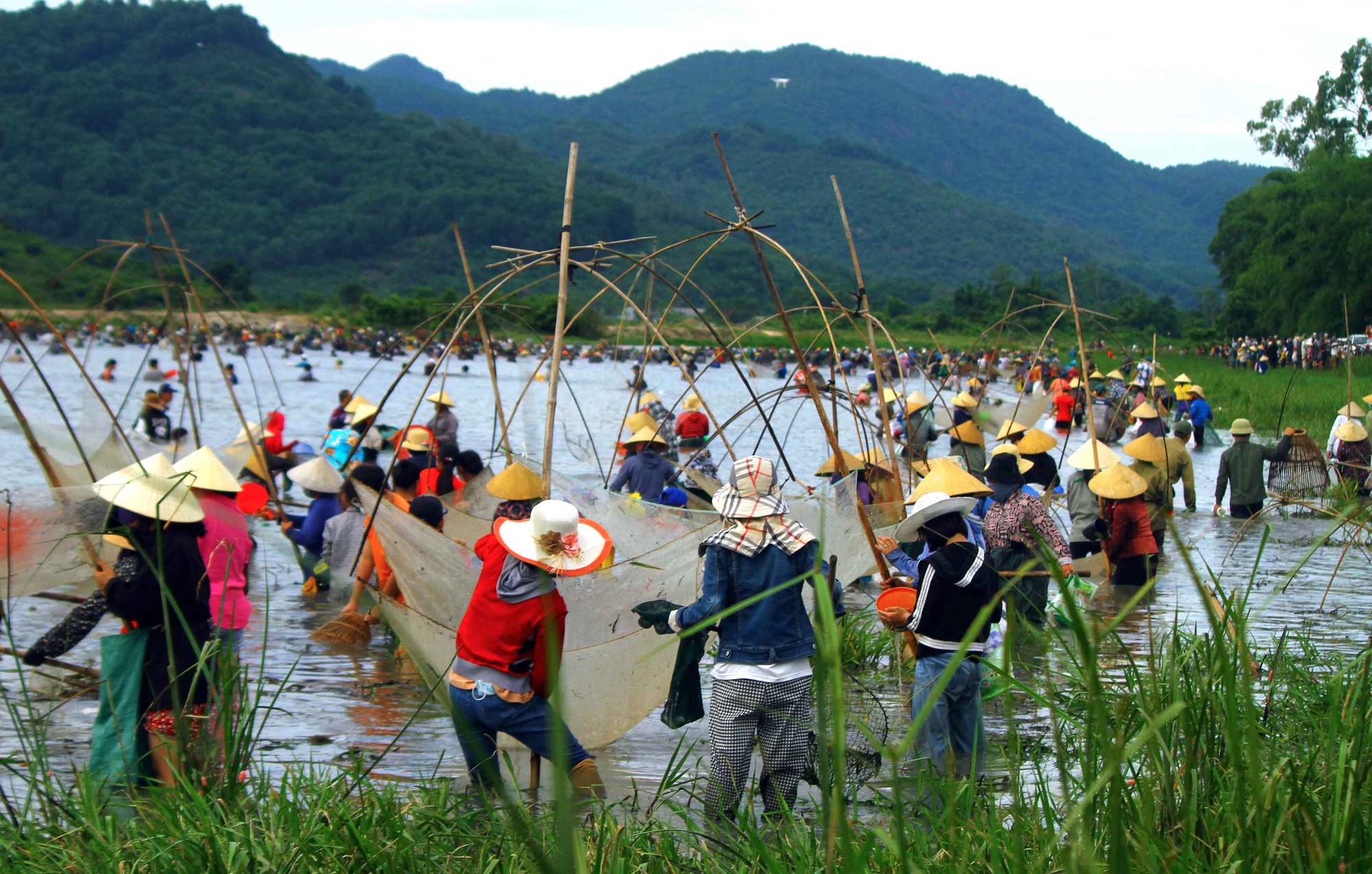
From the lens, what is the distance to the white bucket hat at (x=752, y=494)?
3.87 meters

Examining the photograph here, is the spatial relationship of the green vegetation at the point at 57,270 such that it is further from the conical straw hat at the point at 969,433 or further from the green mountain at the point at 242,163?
the conical straw hat at the point at 969,433

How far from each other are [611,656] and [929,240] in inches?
5972

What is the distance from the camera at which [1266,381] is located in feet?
91.7

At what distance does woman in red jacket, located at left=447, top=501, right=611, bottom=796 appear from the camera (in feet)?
12.9

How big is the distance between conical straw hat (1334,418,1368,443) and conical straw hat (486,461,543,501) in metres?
7.81

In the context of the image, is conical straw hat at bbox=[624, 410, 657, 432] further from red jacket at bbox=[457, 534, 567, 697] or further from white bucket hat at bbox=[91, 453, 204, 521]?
white bucket hat at bbox=[91, 453, 204, 521]

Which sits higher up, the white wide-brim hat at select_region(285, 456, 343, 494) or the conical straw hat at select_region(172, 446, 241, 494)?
the conical straw hat at select_region(172, 446, 241, 494)

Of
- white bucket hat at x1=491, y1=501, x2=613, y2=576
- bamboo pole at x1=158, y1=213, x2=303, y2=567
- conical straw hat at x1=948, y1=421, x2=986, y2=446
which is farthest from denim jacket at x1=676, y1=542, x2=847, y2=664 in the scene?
conical straw hat at x1=948, y1=421, x2=986, y2=446

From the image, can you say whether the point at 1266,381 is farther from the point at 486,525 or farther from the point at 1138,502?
the point at 486,525

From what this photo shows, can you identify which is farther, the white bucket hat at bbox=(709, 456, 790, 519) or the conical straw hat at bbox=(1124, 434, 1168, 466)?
the conical straw hat at bbox=(1124, 434, 1168, 466)

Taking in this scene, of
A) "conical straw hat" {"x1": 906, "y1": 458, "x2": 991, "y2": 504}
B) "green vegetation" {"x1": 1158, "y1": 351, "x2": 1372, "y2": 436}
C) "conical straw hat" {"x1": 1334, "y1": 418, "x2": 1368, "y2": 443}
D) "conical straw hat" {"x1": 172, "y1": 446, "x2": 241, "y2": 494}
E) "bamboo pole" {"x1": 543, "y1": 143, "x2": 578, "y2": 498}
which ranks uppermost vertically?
"bamboo pole" {"x1": 543, "y1": 143, "x2": 578, "y2": 498}

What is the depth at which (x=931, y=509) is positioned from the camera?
13.6ft

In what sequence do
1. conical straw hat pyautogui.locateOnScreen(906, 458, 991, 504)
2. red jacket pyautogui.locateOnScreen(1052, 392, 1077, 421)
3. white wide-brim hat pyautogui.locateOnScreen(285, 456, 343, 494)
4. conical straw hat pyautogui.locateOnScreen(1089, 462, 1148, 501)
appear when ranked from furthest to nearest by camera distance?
1. red jacket pyautogui.locateOnScreen(1052, 392, 1077, 421)
2. white wide-brim hat pyautogui.locateOnScreen(285, 456, 343, 494)
3. conical straw hat pyautogui.locateOnScreen(1089, 462, 1148, 501)
4. conical straw hat pyautogui.locateOnScreen(906, 458, 991, 504)

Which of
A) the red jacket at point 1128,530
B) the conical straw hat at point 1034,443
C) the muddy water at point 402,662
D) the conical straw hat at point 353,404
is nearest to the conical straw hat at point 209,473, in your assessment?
the muddy water at point 402,662
